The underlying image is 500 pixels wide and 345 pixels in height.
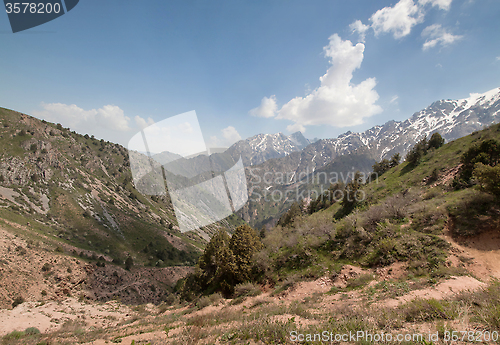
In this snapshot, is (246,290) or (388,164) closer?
(246,290)

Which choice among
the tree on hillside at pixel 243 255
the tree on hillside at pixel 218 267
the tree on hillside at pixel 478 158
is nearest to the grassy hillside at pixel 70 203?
the tree on hillside at pixel 218 267

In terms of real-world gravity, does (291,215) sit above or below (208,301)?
below

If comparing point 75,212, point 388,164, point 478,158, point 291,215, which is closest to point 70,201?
point 75,212

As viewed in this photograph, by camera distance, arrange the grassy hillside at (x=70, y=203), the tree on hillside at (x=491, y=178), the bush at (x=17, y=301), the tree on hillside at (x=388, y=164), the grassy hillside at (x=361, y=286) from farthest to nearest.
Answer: the grassy hillside at (x=70, y=203) → the tree on hillside at (x=388, y=164) → the bush at (x=17, y=301) → the tree on hillside at (x=491, y=178) → the grassy hillside at (x=361, y=286)

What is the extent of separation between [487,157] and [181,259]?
275 feet

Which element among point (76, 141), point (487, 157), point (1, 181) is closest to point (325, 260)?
point (487, 157)

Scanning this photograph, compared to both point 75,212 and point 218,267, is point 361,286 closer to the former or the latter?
point 218,267

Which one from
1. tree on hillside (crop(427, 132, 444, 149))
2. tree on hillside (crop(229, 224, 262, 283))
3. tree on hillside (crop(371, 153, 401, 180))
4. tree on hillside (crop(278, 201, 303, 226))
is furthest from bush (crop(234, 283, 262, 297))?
tree on hillside (crop(371, 153, 401, 180))

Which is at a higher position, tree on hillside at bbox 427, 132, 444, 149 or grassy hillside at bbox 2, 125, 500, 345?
tree on hillside at bbox 427, 132, 444, 149

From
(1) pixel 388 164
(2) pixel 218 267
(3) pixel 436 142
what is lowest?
(2) pixel 218 267

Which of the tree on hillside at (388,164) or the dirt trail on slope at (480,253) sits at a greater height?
the tree on hillside at (388,164)

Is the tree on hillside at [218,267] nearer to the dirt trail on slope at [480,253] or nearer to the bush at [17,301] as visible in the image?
the dirt trail on slope at [480,253]

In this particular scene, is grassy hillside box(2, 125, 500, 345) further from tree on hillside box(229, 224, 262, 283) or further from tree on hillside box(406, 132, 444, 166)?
tree on hillside box(406, 132, 444, 166)

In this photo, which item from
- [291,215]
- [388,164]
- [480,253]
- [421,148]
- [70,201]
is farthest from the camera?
[70,201]
